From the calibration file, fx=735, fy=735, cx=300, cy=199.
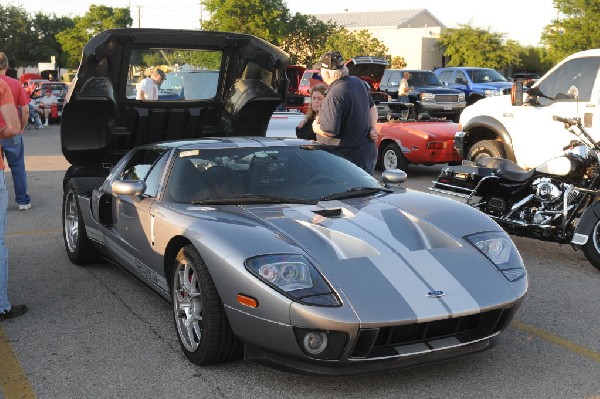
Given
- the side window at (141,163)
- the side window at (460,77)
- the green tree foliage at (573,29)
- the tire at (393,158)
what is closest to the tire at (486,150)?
the tire at (393,158)

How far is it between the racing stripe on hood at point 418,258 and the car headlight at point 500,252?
0.56 ft

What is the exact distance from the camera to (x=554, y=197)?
6.73m

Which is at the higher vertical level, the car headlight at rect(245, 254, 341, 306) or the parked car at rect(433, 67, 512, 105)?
the parked car at rect(433, 67, 512, 105)

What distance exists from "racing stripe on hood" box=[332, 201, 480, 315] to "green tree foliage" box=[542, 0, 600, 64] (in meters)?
45.4

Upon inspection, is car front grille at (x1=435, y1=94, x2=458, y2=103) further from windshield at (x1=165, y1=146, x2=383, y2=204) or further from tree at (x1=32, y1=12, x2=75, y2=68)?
tree at (x1=32, y1=12, x2=75, y2=68)

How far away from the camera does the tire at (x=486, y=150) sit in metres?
9.91

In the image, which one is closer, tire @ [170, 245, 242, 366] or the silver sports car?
the silver sports car

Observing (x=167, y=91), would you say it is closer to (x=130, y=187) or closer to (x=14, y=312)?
(x=130, y=187)

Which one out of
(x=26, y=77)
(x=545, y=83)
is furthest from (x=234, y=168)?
(x=26, y=77)

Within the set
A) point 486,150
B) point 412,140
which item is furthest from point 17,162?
point 486,150

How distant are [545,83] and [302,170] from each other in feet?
18.6

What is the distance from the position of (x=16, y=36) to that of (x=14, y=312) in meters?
76.2

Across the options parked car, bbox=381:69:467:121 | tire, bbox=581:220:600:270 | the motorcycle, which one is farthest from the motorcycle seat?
parked car, bbox=381:69:467:121

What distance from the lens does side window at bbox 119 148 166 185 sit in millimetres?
5492
